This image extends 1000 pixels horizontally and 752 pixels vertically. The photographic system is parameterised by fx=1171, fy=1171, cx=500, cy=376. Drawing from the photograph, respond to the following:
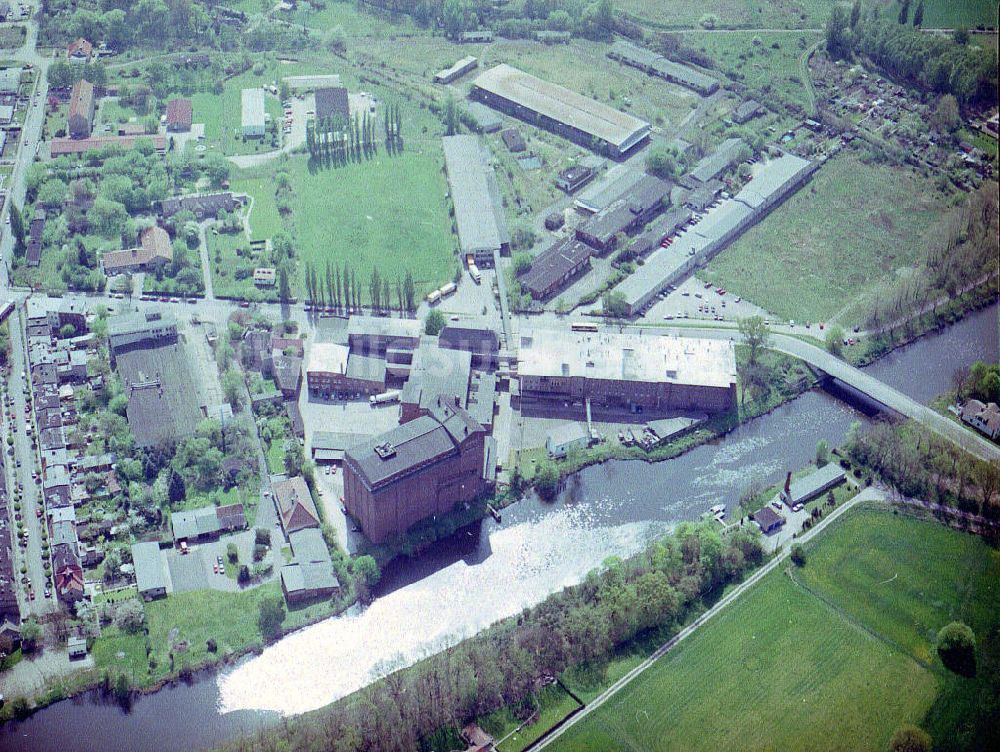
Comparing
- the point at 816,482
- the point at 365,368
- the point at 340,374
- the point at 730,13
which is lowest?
the point at 816,482

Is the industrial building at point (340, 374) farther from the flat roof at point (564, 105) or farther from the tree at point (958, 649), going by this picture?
the tree at point (958, 649)

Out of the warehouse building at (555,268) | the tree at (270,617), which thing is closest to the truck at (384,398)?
the warehouse building at (555,268)

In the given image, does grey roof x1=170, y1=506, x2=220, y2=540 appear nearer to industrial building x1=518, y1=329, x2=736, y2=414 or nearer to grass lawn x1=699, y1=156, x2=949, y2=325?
industrial building x1=518, y1=329, x2=736, y2=414

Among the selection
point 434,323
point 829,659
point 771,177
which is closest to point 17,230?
point 434,323

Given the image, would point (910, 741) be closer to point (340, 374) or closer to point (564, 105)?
point (340, 374)

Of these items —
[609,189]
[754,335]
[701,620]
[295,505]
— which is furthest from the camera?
[609,189]

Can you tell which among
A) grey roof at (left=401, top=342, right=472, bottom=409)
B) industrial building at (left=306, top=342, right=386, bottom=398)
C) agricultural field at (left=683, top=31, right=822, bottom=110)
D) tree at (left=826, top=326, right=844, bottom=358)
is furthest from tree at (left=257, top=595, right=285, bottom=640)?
agricultural field at (left=683, top=31, right=822, bottom=110)
